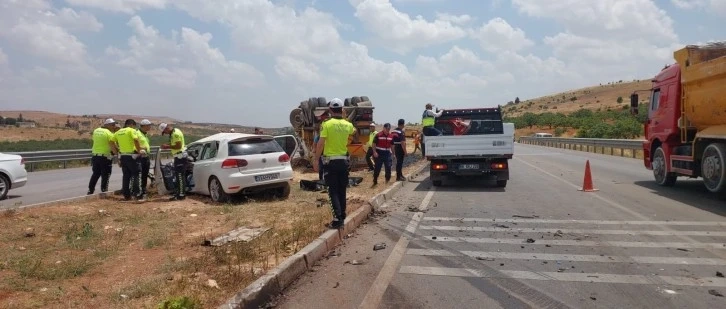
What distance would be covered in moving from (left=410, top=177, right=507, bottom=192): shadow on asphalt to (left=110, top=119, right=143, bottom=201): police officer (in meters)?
6.52

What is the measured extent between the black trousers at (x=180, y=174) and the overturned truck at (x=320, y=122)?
7.39 metres

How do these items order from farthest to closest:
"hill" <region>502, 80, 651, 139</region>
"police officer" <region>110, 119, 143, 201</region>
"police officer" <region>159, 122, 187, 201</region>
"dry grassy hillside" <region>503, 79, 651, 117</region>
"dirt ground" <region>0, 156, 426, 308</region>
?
1. "dry grassy hillside" <region>503, 79, 651, 117</region>
2. "hill" <region>502, 80, 651, 139</region>
3. "police officer" <region>159, 122, 187, 201</region>
4. "police officer" <region>110, 119, 143, 201</region>
5. "dirt ground" <region>0, 156, 426, 308</region>

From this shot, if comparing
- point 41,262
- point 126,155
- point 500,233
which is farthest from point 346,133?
point 126,155

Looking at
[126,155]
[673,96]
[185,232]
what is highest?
[673,96]

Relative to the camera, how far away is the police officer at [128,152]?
35.8 feet

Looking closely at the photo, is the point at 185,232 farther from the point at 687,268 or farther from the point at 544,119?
the point at 544,119

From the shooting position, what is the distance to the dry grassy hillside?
94.1 metres

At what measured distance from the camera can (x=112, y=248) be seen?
21.4 feet

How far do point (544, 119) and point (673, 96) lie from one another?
6958cm

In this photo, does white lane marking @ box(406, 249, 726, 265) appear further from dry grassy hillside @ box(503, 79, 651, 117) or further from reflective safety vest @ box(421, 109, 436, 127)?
dry grassy hillside @ box(503, 79, 651, 117)

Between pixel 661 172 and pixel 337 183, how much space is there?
903 cm

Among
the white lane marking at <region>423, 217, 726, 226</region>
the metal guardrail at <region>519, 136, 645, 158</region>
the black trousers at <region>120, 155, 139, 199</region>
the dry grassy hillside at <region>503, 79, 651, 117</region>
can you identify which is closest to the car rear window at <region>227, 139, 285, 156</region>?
the black trousers at <region>120, 155, 139, 199</region>

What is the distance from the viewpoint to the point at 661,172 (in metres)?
12.4

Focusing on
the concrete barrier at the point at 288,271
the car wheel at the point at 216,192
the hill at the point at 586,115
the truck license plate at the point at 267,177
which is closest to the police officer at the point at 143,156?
the car wheel at the point at 216,192
